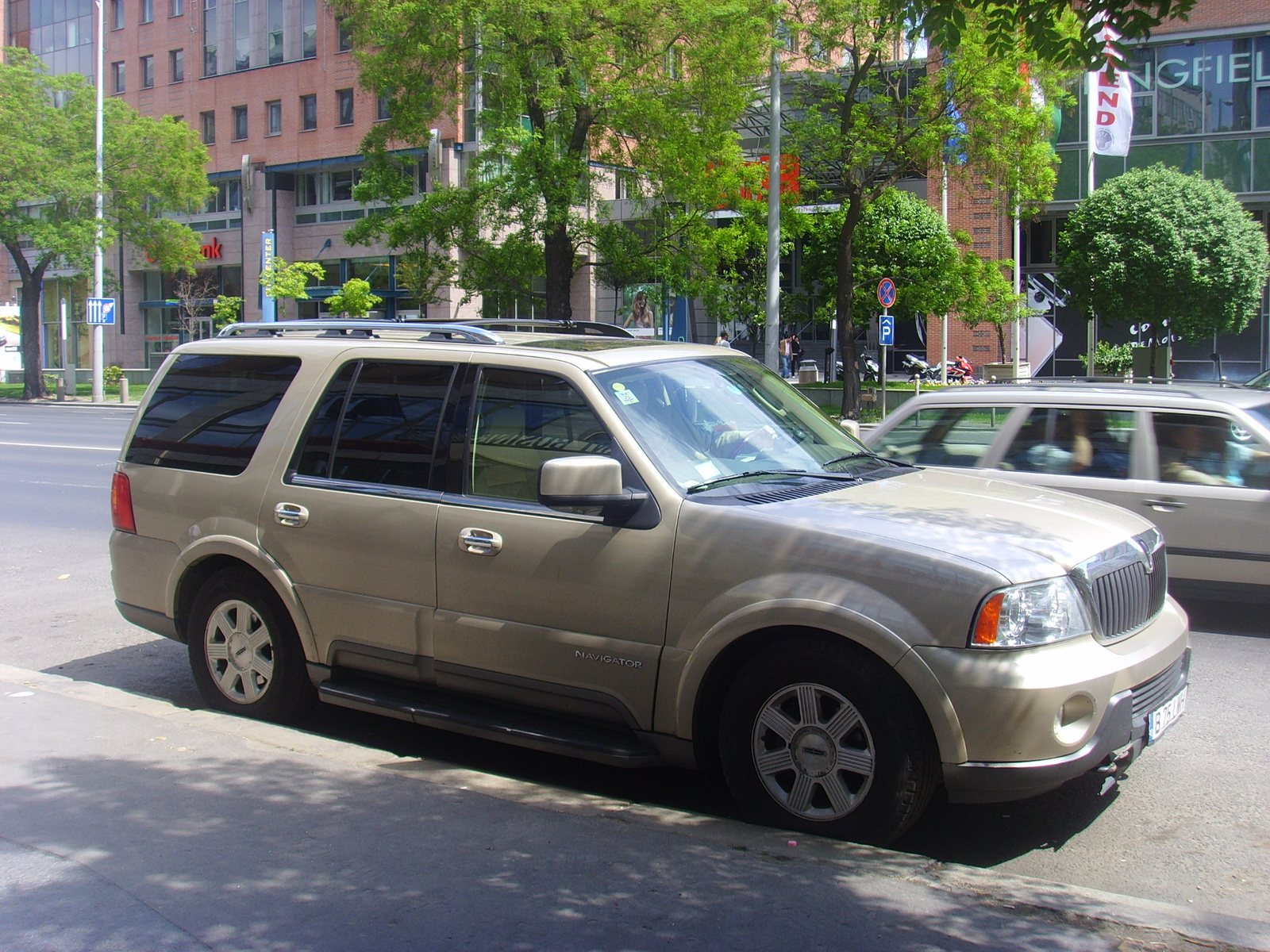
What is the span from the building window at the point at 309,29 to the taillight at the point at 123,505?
154 ft

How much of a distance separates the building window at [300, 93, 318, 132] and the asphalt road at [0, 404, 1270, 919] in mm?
43709

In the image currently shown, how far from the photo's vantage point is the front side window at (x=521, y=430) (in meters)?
4.63

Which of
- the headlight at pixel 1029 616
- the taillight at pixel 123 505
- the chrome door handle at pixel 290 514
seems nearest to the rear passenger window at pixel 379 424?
the chrome door handle at pixel 290 514

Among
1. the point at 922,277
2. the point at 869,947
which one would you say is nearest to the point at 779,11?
the point at 922,277

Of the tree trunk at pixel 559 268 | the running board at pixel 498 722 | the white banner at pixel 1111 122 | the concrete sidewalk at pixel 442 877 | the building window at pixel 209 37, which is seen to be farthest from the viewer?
the building window at pixel 209 37

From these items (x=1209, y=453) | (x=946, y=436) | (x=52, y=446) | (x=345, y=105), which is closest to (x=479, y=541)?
(x=946, y=436)

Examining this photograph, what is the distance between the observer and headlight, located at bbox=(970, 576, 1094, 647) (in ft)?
12.2

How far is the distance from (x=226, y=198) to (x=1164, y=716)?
5443 centimetres

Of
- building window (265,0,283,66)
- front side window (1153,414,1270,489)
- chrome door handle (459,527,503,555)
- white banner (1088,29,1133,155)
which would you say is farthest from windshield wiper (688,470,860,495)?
building window (265,0,283,66)

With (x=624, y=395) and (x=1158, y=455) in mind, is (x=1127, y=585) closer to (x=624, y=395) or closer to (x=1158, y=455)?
(x=624, y=395)

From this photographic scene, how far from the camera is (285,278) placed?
4250cm

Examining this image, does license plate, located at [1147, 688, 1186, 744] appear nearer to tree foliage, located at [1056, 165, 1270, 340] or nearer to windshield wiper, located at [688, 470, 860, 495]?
windshield wiper, located at [688, 470, 860, 495]

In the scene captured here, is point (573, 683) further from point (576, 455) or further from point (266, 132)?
point (266, 132)

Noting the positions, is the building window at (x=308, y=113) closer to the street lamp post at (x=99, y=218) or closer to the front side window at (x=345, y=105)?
the front side window at (x=345, y=105)
